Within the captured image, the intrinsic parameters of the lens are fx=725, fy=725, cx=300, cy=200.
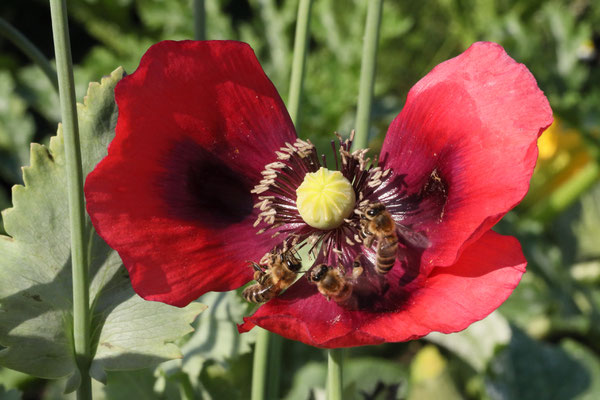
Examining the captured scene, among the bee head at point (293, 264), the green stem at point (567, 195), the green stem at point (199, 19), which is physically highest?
the green stem at point (567, 195)

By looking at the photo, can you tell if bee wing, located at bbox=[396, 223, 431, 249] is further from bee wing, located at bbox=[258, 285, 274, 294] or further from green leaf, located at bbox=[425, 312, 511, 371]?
green leaf, located at bbox=[425, 312, 511, 371]

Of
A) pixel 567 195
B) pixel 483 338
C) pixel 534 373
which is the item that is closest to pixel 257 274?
pixel 534 373

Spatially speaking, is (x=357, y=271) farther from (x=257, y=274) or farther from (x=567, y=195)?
(x=567, y=195)

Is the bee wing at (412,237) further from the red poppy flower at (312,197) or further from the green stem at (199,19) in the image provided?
the green stem at (199,19)

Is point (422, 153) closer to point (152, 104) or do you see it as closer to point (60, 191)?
point (152, 104)

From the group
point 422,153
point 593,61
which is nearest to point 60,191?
point 422,153

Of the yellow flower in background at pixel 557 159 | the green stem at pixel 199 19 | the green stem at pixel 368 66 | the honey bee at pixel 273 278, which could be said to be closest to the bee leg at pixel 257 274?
the honey bee at pixel 273 278
